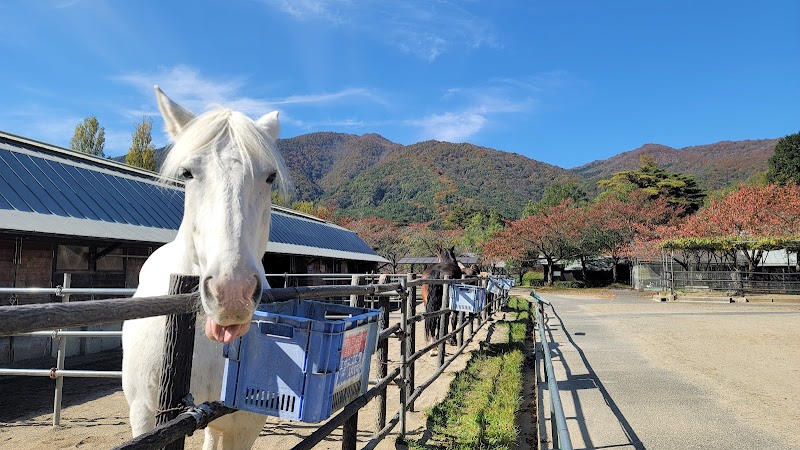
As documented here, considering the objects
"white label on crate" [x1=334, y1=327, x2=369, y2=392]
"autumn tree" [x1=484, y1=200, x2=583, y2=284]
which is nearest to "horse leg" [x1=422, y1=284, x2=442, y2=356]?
"white label on crate" [x1=334, y1=327, x2=369, y2=392]

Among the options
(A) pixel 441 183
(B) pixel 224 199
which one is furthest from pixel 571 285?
(A) pixel 441 183

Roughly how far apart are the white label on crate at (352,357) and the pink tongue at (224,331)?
0.38 meters

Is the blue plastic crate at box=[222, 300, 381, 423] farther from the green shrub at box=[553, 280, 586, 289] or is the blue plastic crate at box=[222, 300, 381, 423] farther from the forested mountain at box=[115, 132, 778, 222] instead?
the forested mountain at box=[115, 132, 778, 222]

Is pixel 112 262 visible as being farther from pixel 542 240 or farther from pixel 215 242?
pixel 542 240

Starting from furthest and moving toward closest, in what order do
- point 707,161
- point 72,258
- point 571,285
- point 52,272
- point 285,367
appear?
1. point 707,161
2. point 571,285
3. point 72,258
4. point 52,272
5. point 285,367

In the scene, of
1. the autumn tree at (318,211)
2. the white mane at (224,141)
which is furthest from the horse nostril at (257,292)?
the autumn tree at (318,211)

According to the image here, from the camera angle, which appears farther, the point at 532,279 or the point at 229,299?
the point at 532,279

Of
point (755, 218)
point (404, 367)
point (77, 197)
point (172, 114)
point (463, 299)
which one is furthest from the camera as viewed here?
point (755, 218)

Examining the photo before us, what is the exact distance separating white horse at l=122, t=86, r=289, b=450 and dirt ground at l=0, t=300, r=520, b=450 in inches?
99.4

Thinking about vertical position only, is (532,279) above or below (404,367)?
above

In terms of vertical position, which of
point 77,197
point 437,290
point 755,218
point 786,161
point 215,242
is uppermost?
point 786,161

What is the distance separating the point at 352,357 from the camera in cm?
184

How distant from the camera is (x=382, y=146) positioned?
6019 inches

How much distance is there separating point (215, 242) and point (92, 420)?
4862mm
